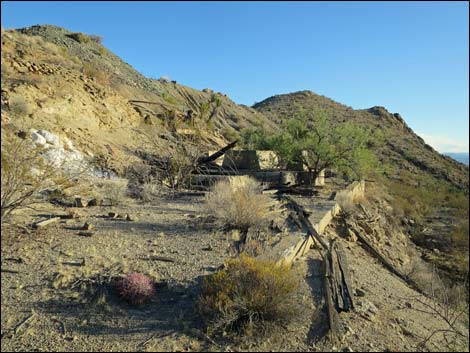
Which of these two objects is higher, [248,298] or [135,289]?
[248,298]

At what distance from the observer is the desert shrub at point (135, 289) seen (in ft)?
16.8

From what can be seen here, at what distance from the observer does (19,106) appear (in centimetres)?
1372

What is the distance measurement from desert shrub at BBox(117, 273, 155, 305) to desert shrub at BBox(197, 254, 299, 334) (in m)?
0.77

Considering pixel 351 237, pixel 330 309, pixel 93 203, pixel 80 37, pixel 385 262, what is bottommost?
pixel 385 262

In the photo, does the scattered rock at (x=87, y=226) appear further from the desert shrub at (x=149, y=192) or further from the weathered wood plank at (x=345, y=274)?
the weathered wood plank at (x=345, y=274)

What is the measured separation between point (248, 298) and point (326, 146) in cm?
1315

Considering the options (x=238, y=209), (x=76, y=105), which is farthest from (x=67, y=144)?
(x=238, y=209)

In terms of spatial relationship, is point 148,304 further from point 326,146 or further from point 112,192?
point 326,146

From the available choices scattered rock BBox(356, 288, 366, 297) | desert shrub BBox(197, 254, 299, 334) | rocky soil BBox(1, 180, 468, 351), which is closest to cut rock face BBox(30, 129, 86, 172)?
rocky soil BBox(1, 180, 468, 351)

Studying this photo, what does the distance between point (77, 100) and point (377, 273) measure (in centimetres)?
1500

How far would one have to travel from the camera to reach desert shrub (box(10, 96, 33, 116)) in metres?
13.6

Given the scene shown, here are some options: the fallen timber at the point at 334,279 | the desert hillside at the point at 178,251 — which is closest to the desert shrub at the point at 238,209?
the desert hillside at the point at 178,251

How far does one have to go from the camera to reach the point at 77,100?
17.6m

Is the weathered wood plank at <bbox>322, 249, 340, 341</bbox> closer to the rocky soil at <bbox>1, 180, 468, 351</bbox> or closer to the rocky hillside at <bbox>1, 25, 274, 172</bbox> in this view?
the rocky soil at <bbox>1, 180, 468, 351</bbox>
